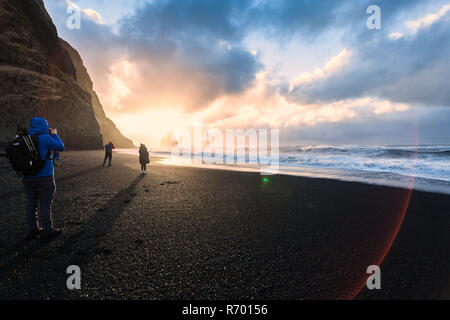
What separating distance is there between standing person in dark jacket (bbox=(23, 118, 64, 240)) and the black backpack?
0.10 meters

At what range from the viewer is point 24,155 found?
339cm

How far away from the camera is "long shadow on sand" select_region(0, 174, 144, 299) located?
8.01ft

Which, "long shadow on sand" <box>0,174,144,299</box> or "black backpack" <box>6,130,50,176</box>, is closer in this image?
"long shadow on sand" <box>0,174,144,299</box>

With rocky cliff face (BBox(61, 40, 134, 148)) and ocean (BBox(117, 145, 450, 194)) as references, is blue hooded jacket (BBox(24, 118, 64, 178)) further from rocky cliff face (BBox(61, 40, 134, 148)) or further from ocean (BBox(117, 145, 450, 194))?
rocky cliff face (BBox(61, 40, 134, 148))

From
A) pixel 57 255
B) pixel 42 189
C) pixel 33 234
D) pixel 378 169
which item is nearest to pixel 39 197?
pixel 42 189

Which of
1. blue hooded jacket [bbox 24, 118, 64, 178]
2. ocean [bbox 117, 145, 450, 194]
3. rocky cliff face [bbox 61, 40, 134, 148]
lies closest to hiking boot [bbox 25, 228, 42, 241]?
blue hooded jacket [bbox 24, 118, 64, 178]

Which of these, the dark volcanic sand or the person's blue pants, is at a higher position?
the person's blue pants

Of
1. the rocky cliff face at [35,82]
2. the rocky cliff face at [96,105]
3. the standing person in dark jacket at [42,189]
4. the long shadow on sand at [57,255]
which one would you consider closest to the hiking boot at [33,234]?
the standing person in dark jacket at [42,189]

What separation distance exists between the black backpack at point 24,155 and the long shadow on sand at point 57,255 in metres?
1.41

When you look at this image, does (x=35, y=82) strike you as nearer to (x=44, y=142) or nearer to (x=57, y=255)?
(x=44, y=142)

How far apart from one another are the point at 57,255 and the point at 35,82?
35783 mm

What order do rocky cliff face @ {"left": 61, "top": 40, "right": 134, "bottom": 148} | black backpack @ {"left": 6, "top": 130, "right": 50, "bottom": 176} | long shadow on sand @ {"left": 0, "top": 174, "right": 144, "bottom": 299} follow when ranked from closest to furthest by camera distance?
long shadow on sand @ {"left": 0, "top": 174, "right": 144, "bottom": 299}
black backpack @ {"left": 6, "top": 130, "right": 50, "bottom": 176}
rocky cliff face @ {"left": 61, "top": 40, "right": 134, "bottom": 148}
